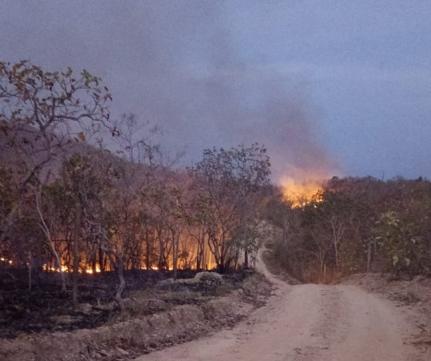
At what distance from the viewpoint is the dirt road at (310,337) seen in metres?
9.99

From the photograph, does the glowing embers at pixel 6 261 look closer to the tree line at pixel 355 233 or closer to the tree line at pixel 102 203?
the tree line at pixel 102 203

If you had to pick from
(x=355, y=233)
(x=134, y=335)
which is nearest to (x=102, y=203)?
(x=134, y=335)

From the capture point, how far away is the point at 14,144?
10867 mm

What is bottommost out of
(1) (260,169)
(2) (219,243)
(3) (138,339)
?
(3) (138,339)

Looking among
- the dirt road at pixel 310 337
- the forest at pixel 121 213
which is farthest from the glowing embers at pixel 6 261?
the dirt road at pixel 310 337

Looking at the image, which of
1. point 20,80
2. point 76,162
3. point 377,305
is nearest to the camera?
point 20,80

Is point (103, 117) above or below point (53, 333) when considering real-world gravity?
above

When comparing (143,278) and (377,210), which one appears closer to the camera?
(143,278)

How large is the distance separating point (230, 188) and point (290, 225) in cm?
1985

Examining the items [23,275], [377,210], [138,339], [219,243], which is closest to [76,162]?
[138,339]

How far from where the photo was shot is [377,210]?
124ft

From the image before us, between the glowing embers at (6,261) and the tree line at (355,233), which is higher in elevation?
the tree line at (355,233)

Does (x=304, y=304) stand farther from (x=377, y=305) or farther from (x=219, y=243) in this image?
(x=219, y=243)

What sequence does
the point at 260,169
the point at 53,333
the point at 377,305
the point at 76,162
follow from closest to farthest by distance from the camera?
the point at 53,333 → the point at 76,162 → the point at 377,305 → the point at 260,169
